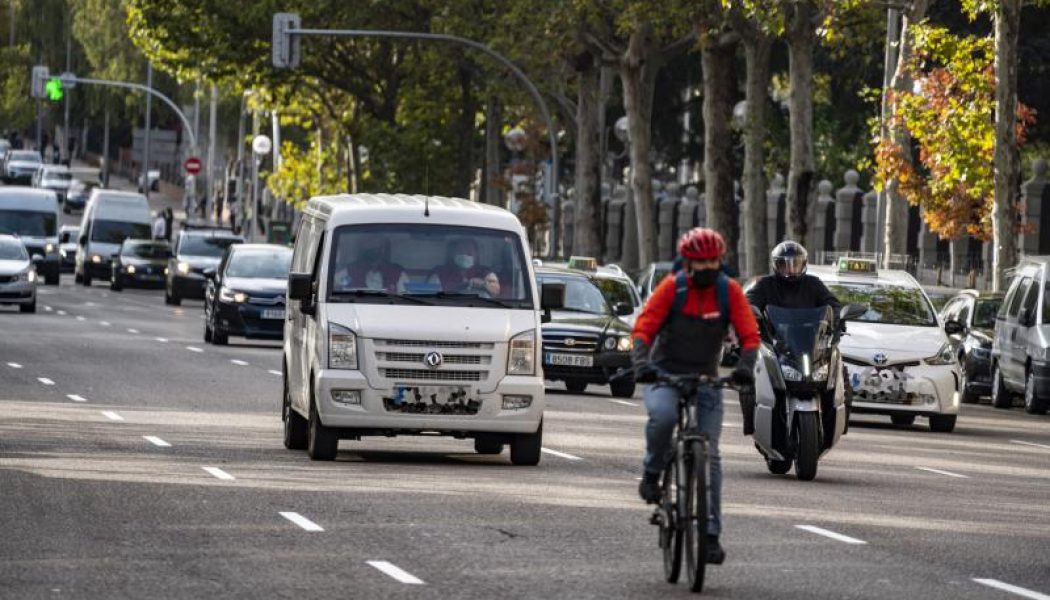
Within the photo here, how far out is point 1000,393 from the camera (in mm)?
32875

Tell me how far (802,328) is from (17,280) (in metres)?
31.4

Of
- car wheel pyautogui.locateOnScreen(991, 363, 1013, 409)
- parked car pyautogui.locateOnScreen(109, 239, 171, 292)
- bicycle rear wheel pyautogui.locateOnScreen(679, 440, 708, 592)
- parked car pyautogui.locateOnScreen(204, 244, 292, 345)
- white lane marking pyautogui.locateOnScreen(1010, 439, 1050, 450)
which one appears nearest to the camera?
bicycle rear wheel pyautogui.locateOnScreen(679, 440, 708, 592)

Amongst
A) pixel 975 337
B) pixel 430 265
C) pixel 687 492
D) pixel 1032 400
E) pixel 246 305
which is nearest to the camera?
pixel 687 492

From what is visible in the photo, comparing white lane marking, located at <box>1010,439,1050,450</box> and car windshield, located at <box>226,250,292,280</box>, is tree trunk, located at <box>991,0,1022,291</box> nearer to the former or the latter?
car windshield, located at <box>226,250,292,280</box>

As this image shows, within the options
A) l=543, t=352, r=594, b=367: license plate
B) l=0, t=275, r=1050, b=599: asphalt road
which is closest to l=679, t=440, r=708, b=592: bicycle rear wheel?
l=0, t=275, r=1050, b=599: asphalt road

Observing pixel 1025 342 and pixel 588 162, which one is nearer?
pixel 1025 342

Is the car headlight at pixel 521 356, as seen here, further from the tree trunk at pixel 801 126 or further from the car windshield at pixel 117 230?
the car windshield at pixel 117 230

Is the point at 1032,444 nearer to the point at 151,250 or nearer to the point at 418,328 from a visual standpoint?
the point at 418,328

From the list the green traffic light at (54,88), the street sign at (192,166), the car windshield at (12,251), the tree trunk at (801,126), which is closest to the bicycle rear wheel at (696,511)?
the tree trunk at (801,126)

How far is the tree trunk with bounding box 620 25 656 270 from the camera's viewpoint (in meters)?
53.4

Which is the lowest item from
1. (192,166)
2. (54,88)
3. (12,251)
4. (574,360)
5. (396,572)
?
(396,572)

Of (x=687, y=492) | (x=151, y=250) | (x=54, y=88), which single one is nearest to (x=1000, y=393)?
(x=687, y=492)

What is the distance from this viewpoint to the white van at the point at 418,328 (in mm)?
19109

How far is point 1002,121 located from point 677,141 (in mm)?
39242
